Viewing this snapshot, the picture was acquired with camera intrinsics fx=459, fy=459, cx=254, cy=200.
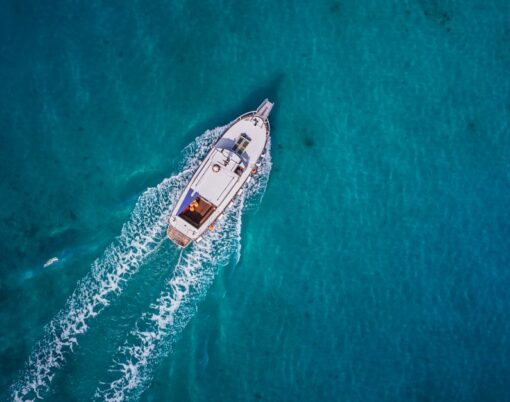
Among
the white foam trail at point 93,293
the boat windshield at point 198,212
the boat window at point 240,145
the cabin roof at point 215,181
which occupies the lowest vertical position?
the white foam trail at point 93,293

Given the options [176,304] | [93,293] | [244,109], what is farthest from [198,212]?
[93,293]

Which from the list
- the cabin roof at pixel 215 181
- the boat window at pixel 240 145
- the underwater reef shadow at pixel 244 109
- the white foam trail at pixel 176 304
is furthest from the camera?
the underwater reef shadow at pixel 244 109

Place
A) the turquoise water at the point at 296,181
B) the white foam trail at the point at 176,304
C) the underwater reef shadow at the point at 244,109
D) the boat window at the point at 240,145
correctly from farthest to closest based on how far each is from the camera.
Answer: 1. the underwater reef shadow at the point at 244,109
2. the turquoise water at the point at 296,181
3. the white foam trail at the point at 176,304
4. the boat window at the point at 240,145

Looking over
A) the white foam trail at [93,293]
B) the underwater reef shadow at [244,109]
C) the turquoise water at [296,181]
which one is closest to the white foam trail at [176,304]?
the turquoise water at [296,181]

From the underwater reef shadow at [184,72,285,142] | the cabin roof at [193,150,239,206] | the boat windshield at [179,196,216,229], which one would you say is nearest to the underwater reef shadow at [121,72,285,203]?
the underwater reef shadow at [184,72,285,142]

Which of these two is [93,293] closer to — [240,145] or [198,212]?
[198,212]

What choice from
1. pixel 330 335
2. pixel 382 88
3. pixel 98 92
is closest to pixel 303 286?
pixel 330 335

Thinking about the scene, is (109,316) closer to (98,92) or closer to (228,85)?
(98,92)

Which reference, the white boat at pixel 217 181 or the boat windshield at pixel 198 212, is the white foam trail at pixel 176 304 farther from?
the boat windshield at pixel 198 212
